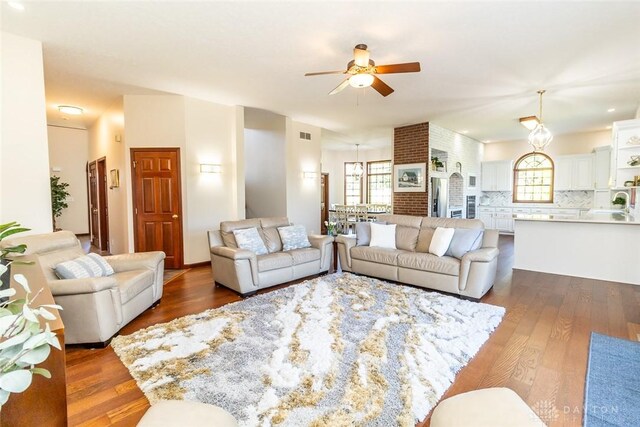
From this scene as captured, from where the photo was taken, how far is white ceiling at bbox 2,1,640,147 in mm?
2736

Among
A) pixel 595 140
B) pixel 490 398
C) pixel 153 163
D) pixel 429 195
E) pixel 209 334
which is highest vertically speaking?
pixel 595 140

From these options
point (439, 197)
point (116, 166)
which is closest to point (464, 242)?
point (439, 197)

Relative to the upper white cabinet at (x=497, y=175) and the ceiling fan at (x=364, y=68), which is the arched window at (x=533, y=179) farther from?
the ceiling fan at (x=364, y=68)

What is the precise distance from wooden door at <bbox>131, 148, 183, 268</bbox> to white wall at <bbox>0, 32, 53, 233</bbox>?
180 centimetres

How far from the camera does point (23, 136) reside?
3.28 meters

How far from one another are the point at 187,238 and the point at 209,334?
2997 mm

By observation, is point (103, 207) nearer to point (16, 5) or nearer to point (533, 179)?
point (16, 5)

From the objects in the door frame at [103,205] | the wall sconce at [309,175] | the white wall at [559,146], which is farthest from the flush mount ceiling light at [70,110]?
the white wall at [559,146]

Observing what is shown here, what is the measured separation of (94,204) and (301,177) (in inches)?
194

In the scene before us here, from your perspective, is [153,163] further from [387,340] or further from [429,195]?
[429,195]

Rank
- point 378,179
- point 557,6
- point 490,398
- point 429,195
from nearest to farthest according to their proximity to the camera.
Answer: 1. point 490,398
2. point 557,6
3. point 429,195
4. point 378,179

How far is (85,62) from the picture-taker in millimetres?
3820

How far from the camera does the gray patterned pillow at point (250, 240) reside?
4.19 metres

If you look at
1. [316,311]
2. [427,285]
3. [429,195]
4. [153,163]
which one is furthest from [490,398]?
[429,195]
